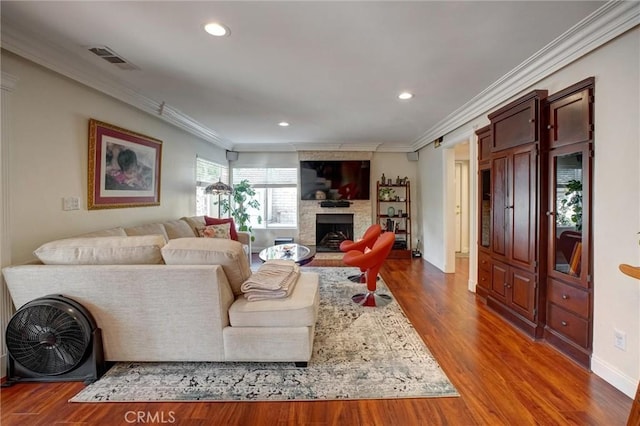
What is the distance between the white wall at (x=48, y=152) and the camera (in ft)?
7.37

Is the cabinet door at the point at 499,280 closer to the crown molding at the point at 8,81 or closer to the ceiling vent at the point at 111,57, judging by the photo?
the ceiling vent at the point at 111,57

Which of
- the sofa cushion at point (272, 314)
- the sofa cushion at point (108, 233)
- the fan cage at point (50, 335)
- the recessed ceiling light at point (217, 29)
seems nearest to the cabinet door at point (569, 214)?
the sofa cushion at point (272, 314)

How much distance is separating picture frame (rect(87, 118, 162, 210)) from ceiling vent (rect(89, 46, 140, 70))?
0.63 m

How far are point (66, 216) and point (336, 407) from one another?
275cm

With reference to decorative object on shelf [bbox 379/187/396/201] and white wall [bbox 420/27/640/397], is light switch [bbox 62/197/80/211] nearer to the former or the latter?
white wall [bbox 420/27/640/397]

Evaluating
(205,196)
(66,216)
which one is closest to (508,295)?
(66,216)

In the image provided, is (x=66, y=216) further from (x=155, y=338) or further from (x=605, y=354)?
(x=605, y=354)

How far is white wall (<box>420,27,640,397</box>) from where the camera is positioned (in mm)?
1904

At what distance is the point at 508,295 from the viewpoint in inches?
121

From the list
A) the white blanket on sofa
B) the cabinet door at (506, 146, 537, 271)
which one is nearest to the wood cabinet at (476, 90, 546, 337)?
the cabinet door at (506, 146, 537, 271)

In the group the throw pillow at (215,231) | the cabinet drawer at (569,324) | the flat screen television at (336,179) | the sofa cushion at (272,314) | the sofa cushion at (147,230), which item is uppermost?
the flat screen television at (336,179)

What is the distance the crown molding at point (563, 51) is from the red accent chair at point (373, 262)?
1880 mm

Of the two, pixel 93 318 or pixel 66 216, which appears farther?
pixel 66 216

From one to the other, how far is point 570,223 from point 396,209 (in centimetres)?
454
